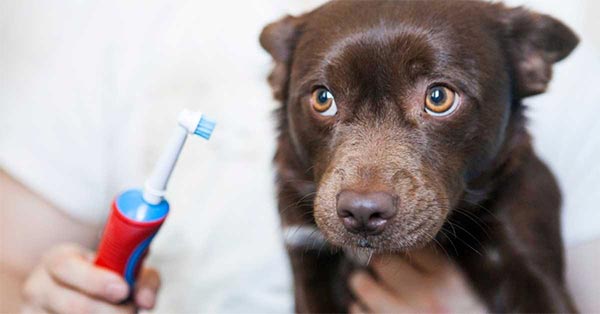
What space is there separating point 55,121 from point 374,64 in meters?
0.78

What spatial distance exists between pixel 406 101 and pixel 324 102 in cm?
14

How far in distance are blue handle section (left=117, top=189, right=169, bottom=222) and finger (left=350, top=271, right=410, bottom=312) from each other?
1.39 ft

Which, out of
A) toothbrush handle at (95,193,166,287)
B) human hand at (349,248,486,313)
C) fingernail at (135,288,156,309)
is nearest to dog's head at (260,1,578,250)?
human hand at (349,248,486,313)

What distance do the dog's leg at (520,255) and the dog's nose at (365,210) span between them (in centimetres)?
35

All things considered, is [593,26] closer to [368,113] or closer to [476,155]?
[476,155]

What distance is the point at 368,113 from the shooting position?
103 cm

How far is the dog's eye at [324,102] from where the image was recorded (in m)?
1.07

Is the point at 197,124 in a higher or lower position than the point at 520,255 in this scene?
higher

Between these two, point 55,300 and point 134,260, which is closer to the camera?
point 134,260

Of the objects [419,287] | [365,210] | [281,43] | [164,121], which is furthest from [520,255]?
[164,121]

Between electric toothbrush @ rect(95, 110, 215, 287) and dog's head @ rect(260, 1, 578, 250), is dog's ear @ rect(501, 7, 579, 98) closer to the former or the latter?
dog's head @ rect(260, 1, 578, 250)

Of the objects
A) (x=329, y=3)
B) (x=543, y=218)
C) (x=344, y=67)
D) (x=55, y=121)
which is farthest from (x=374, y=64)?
(x=55, y=121)

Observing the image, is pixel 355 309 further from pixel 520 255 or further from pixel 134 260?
pixel 134 260

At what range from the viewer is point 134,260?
106 cm
